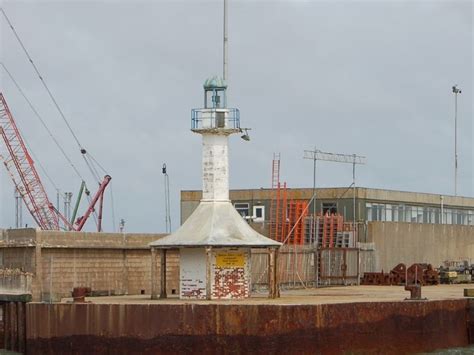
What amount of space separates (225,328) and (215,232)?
6011 millimetres

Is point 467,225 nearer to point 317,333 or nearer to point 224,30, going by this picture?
point 224,30

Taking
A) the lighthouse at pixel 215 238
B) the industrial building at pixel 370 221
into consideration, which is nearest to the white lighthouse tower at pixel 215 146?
the lighthouse at pixel 215 238

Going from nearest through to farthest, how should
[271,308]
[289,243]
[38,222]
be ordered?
[271,308] < [289,243] < [38,222]

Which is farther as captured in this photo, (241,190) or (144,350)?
(241,190)

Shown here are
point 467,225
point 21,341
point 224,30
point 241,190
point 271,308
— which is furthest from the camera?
point 467,225

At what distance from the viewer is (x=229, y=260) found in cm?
5059

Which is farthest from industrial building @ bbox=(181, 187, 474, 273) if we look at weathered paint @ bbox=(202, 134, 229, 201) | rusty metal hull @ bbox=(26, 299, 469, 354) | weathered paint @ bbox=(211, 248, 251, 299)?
rusty metal hull @ bbox=(26, 299, 469, 354)

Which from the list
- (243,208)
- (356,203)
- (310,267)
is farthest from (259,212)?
(310,267)

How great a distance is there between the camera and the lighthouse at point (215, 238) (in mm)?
50250

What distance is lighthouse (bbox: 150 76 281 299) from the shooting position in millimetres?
50250

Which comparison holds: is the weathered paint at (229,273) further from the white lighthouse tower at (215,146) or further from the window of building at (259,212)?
the window of building at (259,212)

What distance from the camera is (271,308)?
45438mm

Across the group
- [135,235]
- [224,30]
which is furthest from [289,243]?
[224,30]

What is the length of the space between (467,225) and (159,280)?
104 feet
